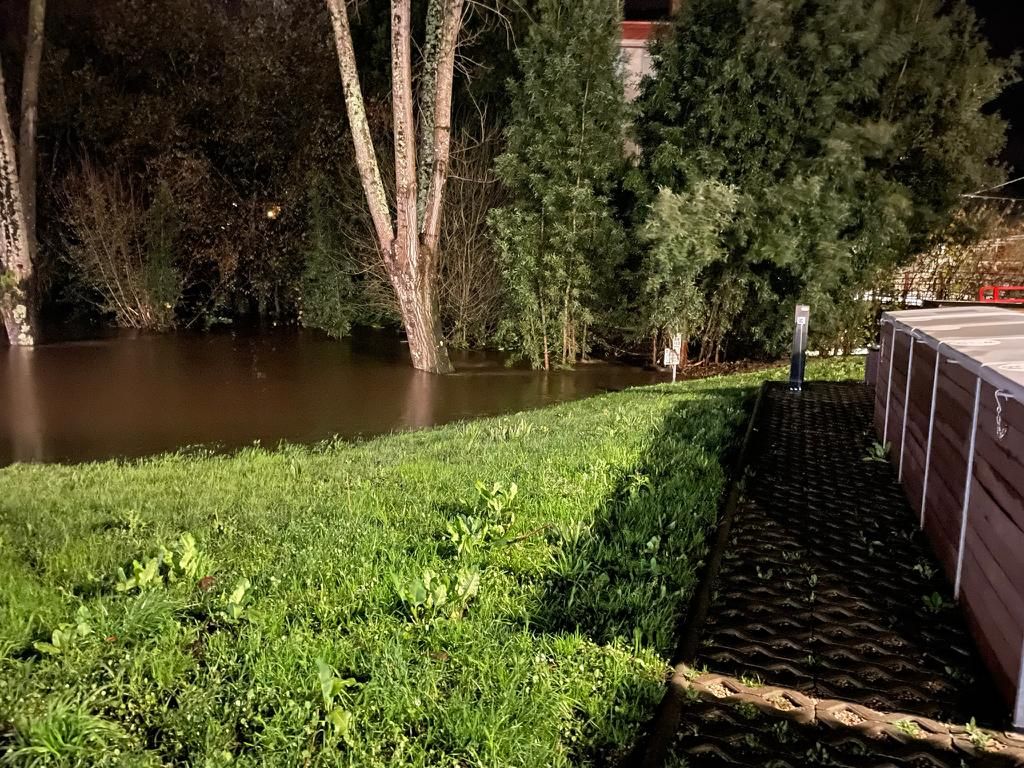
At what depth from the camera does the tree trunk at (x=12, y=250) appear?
14805 millimetres

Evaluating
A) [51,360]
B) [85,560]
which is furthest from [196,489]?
A: [51,360]

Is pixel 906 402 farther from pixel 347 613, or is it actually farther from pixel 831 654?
pixel 347 613

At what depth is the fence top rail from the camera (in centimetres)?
321

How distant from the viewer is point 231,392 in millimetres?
12281

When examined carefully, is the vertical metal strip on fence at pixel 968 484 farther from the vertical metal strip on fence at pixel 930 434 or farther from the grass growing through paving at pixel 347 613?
the grass growing through paving at pixel 347 613

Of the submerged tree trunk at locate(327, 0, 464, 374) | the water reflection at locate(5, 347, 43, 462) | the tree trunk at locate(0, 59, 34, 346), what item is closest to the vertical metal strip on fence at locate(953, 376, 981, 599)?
the water reflection at locate(5, 347, 43, 462)

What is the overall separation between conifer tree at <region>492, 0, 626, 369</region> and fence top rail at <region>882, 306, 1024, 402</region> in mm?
7416

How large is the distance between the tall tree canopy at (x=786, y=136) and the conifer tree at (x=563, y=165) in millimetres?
957

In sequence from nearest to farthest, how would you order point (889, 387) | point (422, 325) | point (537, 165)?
point (889, 387), point (537, 165), point (422, 325)

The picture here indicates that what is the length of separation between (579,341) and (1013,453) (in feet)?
41.0

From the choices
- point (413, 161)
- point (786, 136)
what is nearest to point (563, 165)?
point (413, 161)

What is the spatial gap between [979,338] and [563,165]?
1014 cm

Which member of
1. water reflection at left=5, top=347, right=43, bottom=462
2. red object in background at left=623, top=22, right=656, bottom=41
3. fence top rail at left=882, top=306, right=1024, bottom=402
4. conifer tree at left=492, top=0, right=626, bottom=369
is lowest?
water reflection at left=5, top=347, right=43, bottom=462

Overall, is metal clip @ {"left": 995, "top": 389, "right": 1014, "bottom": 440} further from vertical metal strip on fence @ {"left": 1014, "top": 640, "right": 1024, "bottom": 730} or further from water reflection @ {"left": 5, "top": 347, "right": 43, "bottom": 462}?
water reflection @ {"left": 5, "top": 347, "right": 43, "bottom": 462}
